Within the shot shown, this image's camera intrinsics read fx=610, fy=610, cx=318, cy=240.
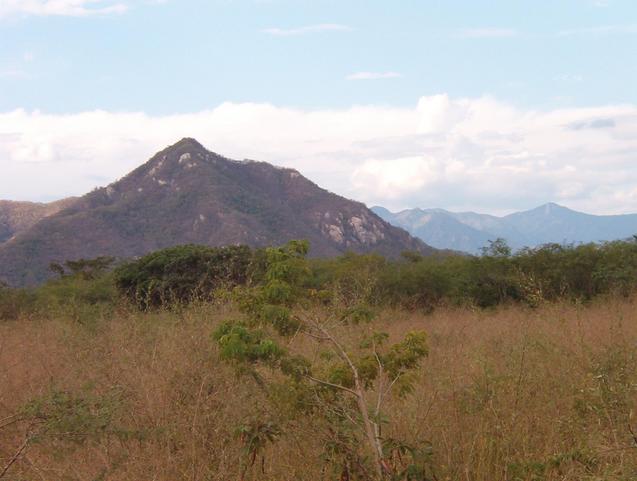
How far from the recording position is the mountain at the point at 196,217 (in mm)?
58188

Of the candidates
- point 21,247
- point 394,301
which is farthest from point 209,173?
point 394,301

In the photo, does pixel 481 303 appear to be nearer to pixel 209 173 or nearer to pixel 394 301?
pixel 394 301

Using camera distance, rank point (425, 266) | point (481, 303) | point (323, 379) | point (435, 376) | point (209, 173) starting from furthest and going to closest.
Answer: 1. point (209, 173)
2. point (425, 266)
3. point (481, 303)
4. point (435, 376)
5. point (323, 379)

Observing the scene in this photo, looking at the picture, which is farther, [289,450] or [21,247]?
[21,247]

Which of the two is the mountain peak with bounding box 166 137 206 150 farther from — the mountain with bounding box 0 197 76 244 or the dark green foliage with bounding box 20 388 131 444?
the dark green foliage with bounding box 20 388 131 444

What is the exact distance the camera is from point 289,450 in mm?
3789

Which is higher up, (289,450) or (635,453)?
(635,453)

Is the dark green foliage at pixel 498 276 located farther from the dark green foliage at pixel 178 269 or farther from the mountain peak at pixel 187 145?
the mountain peak at pixel 187 145

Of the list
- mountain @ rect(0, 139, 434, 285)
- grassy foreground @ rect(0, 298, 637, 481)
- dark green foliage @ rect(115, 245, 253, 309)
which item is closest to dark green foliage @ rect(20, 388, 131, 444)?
grassy foreground @ rect(0, 298, 637, 481)

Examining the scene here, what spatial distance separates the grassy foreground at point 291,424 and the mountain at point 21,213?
88.0m

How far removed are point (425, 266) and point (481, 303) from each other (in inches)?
93.5

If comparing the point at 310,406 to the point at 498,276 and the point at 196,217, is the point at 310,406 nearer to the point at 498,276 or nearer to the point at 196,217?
the point at 498,276

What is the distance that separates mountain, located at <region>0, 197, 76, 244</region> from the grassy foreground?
88.0 m

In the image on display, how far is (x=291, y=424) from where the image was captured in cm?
369
